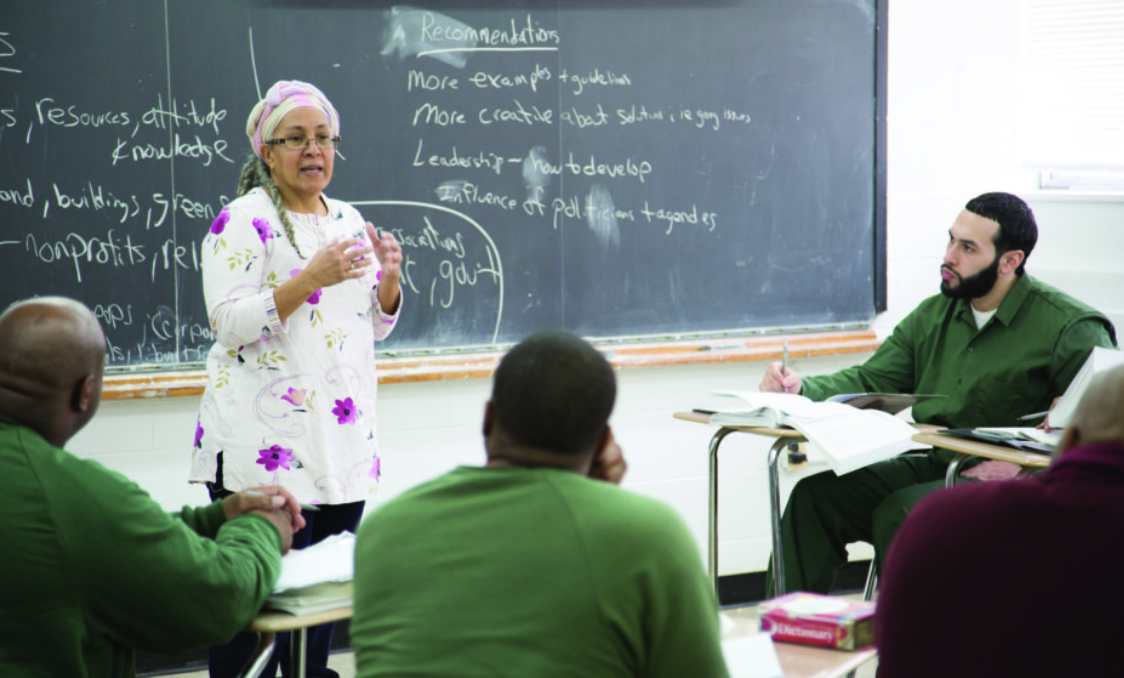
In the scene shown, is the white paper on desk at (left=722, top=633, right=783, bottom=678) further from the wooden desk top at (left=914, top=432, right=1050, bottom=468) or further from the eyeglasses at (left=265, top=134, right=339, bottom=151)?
the eyeglasses at (left=265, top=134, right=339, bottom=151)

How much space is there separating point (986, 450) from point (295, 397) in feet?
5.31

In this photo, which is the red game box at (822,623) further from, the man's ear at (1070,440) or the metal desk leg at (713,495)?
the metal desk leg at (713,495)

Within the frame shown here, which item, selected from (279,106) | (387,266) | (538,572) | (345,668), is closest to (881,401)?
(387,266)

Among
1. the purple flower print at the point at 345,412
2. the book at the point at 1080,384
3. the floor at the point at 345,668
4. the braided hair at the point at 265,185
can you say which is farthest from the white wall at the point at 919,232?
the book at the point at 1080,384

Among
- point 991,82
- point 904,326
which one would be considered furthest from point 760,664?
point 991,82

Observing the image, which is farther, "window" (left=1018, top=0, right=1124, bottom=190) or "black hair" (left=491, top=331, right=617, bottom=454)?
"window" (left=1018, top=0, right=1124, bottom=190)

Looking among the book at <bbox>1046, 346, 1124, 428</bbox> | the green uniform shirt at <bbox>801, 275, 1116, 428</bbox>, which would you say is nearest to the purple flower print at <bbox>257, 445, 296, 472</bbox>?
the green uniform shirt at <bbox>801, 275, 1116, 428</bbox>

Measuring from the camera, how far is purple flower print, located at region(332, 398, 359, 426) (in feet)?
8.69

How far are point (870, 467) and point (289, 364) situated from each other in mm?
1786

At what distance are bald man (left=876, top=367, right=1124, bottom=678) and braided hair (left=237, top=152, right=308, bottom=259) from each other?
5.39 ft

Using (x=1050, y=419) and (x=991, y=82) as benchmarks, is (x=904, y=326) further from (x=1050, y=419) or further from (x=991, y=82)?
(x=991, y=82)

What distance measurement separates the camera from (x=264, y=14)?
11.3ft

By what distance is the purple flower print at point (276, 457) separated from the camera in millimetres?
2602

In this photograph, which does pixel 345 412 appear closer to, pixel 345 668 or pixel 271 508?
pixel 271 508
